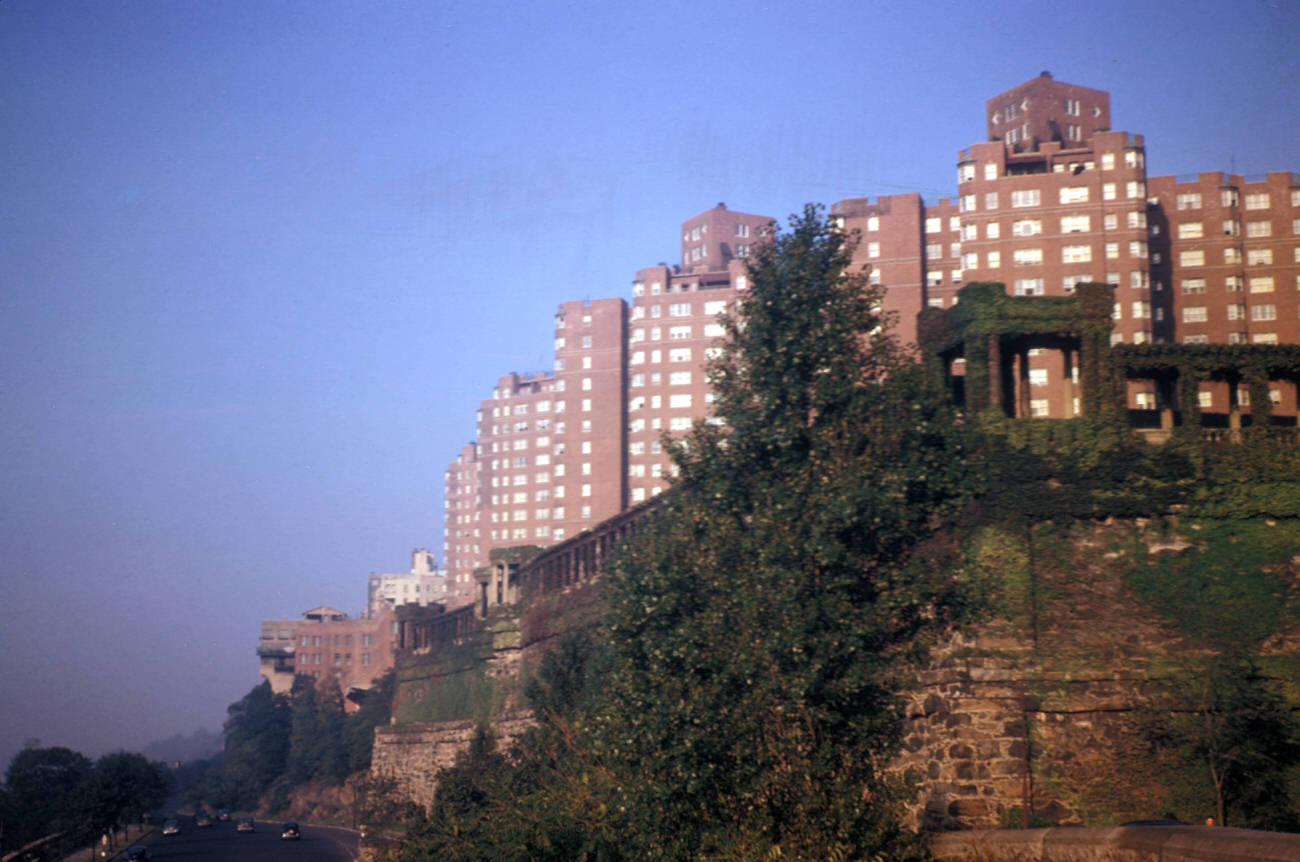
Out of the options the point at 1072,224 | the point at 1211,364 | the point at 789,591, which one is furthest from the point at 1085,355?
the point at 1072,224

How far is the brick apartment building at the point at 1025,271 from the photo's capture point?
8225 cm

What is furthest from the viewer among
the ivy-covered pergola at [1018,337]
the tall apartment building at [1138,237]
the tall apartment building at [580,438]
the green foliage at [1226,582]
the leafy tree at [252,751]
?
the tall apartment building at [580,438]

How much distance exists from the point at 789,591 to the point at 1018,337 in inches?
489

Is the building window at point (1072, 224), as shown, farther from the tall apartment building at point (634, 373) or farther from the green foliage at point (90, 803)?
the green foliage at point (90, 803)

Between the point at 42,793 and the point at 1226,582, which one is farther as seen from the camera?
the point at 42,793

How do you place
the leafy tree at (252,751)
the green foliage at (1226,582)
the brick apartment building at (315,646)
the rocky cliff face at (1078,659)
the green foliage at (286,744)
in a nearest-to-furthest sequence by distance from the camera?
1. the rocky cliff face at (1078,659)
2. the green foliage at (1226,582)
3. the green foliage at (286,744)
4. the leafy tree at (252,751)
5. the brick apartment building at (315,646)

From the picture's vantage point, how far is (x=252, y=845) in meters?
68.2

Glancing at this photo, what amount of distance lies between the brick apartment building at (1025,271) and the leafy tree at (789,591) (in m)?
43.8

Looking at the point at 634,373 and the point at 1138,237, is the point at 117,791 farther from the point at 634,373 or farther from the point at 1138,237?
the point at 1138,237

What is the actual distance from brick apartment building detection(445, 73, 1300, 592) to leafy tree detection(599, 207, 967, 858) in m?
43.8

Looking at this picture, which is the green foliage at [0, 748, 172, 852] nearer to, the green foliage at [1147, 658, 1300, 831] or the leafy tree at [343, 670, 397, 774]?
the leafy tree at [343, 670, 397, 774]

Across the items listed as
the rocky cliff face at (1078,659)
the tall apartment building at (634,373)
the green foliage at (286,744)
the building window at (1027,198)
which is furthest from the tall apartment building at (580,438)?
the rocky cliff face at (1078,659)

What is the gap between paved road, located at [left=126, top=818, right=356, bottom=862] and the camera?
59.0m

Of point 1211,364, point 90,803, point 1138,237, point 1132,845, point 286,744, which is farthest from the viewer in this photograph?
point 286,744
